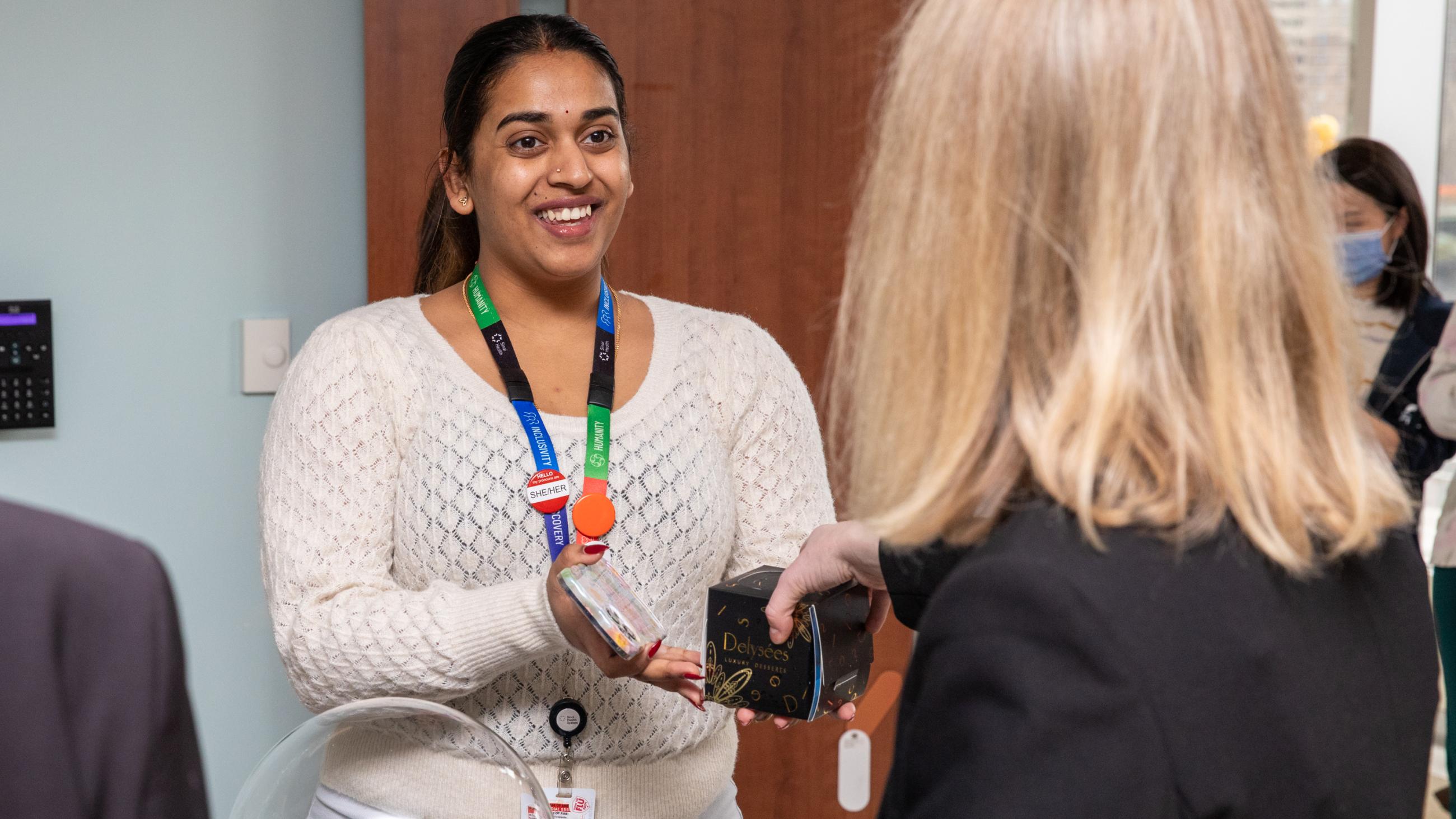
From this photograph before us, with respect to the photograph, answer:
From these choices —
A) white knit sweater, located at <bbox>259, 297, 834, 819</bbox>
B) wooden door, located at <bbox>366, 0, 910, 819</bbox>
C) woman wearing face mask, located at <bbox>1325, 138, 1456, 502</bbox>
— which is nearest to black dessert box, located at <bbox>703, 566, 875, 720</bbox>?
white knit sweater, located at <bbox>259, 297, 834, 819</bbox>

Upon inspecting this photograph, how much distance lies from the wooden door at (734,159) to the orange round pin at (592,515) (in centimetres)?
91

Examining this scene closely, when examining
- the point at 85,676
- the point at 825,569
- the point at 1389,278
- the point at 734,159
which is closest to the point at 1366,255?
the point at 1389,278

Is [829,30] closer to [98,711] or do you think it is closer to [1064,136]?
[1064,136]

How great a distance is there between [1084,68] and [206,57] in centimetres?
184

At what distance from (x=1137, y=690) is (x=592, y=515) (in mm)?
885

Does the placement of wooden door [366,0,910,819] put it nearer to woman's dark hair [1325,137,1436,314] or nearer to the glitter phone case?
the glitter phone case

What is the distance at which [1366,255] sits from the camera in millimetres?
3352

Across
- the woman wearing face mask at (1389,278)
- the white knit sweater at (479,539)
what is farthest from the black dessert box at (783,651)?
the woman wearing face mask at (1389,278)

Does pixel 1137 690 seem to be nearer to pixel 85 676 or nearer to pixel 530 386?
pixel 85 676

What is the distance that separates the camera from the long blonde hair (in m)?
0.66

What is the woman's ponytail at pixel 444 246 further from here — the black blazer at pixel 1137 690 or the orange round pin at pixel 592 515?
the black blazer at pixel 1137 690

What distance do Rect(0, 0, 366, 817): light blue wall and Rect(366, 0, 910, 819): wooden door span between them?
0.12 m

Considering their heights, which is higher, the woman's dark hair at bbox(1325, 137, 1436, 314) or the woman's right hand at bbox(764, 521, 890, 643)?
the woman's dark hair at bbox(1325, 137, 1436, 314)

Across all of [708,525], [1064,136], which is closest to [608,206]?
[708,525]
